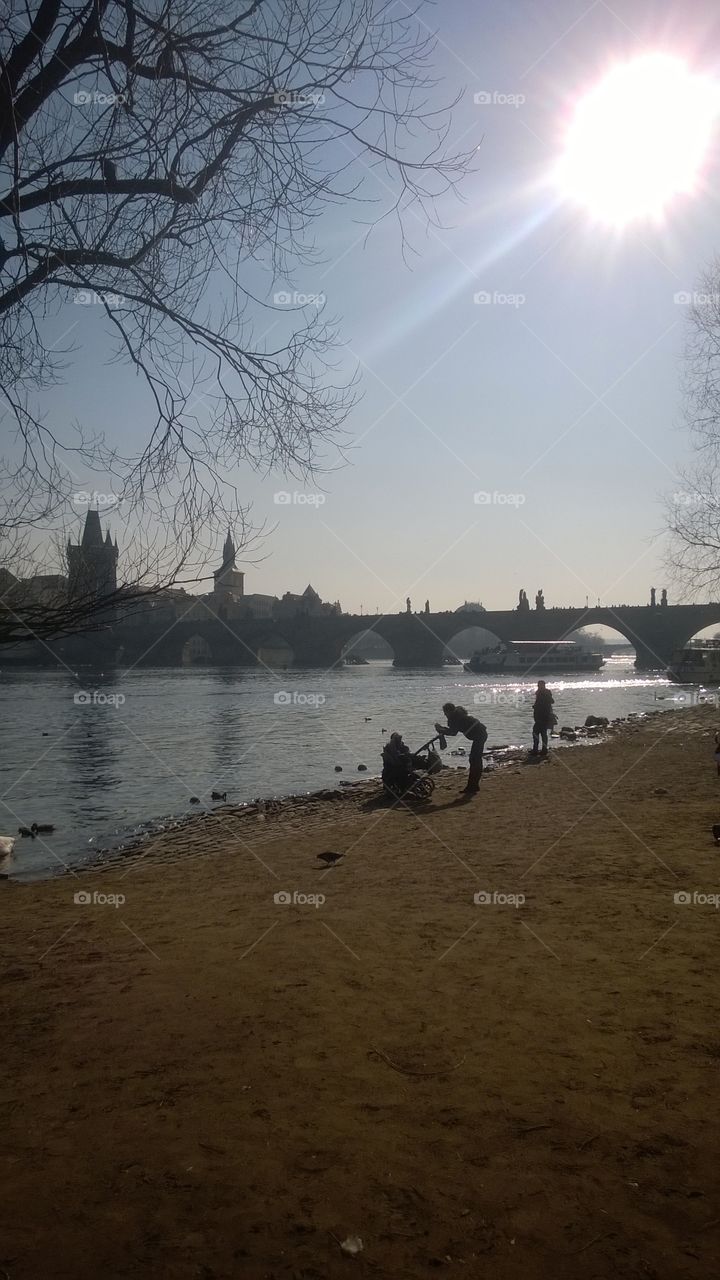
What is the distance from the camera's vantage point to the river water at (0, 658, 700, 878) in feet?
56.5

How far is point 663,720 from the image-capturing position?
3061cm

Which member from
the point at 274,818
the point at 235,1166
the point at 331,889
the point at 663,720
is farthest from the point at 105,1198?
the point at 663,720

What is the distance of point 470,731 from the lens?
48.1 ft

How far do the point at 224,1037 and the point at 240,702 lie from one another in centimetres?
4622

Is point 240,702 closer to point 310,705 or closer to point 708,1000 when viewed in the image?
point 310,705

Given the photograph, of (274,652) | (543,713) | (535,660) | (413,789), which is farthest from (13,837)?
(274,652)

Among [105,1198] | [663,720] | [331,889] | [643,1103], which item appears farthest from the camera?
[663,720]

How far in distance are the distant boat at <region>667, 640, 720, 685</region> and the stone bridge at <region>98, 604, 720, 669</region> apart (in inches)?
1021

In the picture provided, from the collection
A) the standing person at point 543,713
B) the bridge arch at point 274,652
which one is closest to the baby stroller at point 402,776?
the standing person at point 543,713

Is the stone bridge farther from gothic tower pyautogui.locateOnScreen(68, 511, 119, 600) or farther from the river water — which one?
gothic tower pyautogui.locateOnScreen(68, 511, 119, 600)

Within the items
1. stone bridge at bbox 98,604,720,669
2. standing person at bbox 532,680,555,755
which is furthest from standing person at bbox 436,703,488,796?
Result: stone bridge at bbox 98,604,720,669

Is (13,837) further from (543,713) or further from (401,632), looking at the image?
(401,632)

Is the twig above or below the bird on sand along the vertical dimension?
above

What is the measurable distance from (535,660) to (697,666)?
3577 cm
